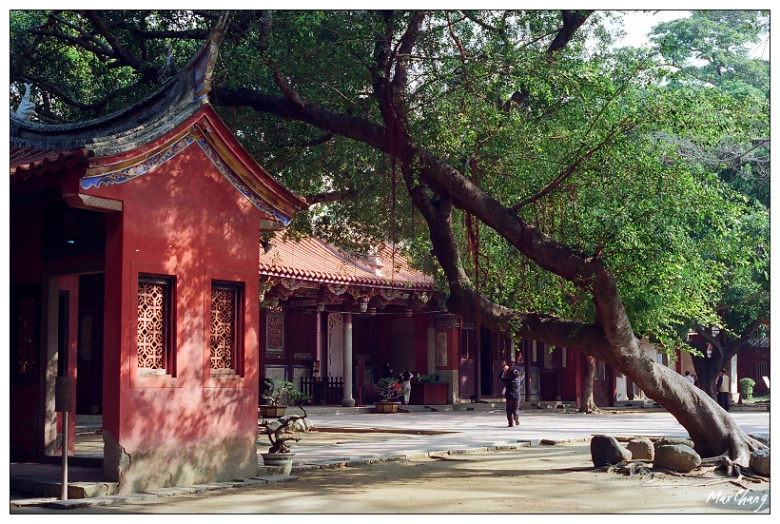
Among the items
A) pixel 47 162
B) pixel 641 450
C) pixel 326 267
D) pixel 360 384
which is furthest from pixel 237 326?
pixel 360 384

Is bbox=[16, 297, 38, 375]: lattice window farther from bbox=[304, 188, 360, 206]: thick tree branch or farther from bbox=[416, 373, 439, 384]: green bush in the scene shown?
bbox=[416, 373, 439, 384]: green bush

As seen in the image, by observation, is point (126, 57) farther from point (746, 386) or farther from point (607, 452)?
point (746, 386)

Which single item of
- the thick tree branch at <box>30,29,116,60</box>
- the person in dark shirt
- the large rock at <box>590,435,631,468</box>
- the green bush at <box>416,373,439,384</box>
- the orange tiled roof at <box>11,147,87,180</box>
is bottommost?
the large rock at <box>590,435,631,468</box>

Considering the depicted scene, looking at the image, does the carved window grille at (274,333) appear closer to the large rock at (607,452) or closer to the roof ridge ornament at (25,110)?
the roof ridge ornament at (25,110)

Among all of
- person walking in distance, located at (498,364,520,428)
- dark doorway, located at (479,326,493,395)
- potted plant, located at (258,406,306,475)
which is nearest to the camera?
potted plant, located at (258,406,306,475)

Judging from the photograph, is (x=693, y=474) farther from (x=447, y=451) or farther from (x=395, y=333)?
(x=395, y=333)

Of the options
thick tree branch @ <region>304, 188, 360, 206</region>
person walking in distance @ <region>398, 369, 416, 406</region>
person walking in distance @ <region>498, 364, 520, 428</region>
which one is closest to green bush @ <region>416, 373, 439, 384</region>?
person walking in distance @ <region>398, 369, 416, 406</region>

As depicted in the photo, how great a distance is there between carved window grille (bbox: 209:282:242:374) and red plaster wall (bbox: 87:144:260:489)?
104 mm

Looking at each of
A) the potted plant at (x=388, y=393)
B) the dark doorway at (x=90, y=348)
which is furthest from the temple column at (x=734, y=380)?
the dark doorway at (x=90, y=348)

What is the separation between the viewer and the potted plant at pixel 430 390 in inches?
1016

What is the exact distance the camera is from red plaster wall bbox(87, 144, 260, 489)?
9023mm

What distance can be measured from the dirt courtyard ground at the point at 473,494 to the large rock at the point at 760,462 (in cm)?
31

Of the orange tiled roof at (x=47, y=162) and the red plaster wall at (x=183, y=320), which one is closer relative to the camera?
the orange tiled roof at (x=47, y=162)

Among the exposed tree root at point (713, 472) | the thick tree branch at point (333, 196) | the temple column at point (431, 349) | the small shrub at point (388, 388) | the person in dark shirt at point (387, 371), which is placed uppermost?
the thick tree branch at point (333, 196)
